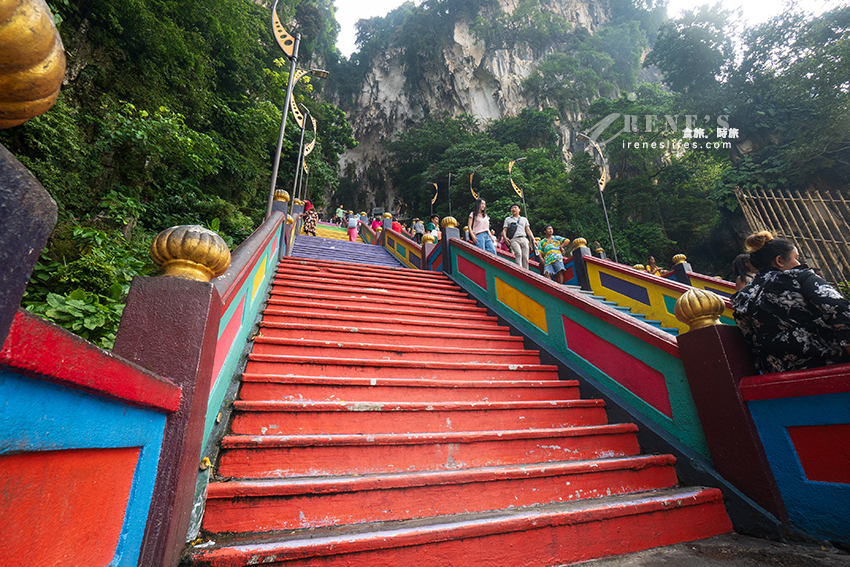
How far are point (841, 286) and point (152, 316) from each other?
11.5 m

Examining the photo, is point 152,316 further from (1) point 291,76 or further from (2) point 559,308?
(1) point 291,76

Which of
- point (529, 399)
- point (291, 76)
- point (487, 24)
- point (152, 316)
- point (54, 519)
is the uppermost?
point (487, 24)

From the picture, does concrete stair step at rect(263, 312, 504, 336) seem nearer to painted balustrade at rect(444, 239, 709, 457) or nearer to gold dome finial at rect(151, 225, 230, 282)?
painted balustrade at rect(444, 239, 709, 457)

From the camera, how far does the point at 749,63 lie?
64.3 feet

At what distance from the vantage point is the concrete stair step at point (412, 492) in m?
1.58

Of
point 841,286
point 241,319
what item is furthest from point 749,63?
point 241,319

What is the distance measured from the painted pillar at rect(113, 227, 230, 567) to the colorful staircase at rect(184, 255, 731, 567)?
0.25 meters

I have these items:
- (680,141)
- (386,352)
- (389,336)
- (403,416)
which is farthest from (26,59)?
(680,141)

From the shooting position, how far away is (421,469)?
2.03 metres

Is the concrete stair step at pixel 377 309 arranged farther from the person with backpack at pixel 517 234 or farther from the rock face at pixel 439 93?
the rock face at pixel 439 93

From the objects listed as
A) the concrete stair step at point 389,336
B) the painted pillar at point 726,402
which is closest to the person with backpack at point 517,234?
the concrete stair step at point 389,336

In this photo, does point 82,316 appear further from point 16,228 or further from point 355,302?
point 16,228

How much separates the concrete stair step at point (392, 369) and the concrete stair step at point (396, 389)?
8.2 inches

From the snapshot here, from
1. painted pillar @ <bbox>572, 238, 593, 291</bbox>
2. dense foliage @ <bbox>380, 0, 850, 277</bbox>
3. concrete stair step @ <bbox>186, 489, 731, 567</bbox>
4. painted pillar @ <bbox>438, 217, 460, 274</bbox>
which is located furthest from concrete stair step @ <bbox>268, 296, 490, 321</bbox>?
dense foliage @ <bbox>380, 0, 850, 277</bbox>
